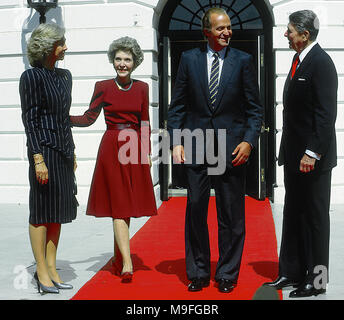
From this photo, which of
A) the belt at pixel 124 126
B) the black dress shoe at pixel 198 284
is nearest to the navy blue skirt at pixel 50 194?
the belt at pixel 124 126

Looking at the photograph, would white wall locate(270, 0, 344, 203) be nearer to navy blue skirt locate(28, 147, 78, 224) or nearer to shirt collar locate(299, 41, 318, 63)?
shirt collar locate(299, 41, 318, 63)

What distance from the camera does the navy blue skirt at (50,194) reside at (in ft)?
14.8

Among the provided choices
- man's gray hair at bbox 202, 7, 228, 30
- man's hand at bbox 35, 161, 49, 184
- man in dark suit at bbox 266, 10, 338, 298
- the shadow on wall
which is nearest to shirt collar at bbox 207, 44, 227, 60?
man's gray hair at bbox 202, 7, 228, 30

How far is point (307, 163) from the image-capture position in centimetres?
435

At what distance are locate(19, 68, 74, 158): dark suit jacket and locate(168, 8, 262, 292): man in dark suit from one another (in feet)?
2.57

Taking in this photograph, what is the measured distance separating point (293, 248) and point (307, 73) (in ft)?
4.13

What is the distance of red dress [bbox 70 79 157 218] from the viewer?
16.3ft

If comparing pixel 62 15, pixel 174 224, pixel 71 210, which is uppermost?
pixel 62 15

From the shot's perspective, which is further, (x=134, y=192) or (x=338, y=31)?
(x=338, y=31)

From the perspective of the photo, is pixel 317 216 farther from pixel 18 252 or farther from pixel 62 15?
pixel 62 15

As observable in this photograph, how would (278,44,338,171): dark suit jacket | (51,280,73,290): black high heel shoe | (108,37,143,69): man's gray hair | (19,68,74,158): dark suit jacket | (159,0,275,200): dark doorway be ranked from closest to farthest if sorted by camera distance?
(278,44,338,171): dark suit jacket, (19,68,74,158): dark suit jacket, (51,280,73,290): black high heel shoe, (108,37,143,69): man's gray hair, (159,0,275,200): dark doorway

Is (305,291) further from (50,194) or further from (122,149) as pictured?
(50,194)
